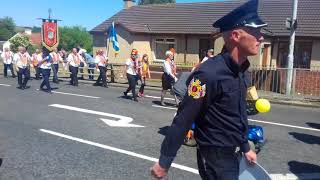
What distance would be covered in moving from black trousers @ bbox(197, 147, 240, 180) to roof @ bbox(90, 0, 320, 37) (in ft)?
60.7

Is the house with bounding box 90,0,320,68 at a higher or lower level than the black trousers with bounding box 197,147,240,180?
higher

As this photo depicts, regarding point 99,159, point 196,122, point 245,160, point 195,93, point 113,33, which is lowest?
point 99,159

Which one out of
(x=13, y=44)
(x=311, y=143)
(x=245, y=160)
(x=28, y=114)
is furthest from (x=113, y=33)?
(x=13, y=44)

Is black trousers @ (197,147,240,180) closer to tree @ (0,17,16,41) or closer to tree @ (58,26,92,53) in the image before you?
tree @ (58,26,92,53)

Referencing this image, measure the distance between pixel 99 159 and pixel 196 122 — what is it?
4031mm

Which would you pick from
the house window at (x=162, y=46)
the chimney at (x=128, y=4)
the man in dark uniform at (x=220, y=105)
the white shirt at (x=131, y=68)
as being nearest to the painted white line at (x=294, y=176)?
the man in dark uniform at (x=220, y=105)

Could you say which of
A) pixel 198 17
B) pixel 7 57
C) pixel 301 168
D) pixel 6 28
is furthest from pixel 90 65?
pixel 6 28

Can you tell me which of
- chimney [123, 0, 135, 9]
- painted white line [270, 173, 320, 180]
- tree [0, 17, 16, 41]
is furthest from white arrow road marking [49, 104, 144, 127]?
tree [0, 17, 16, 41]

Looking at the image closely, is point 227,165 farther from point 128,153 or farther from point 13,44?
point 13,44

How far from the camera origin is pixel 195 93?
2762 mm

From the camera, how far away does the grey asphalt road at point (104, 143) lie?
6121mm

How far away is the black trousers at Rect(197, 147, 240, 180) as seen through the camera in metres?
2.87

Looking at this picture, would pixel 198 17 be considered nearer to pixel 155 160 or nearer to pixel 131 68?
pixel 131 68

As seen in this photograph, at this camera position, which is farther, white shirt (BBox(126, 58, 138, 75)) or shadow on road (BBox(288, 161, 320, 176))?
white shirt (BBox(126, 58, 138, 75))
